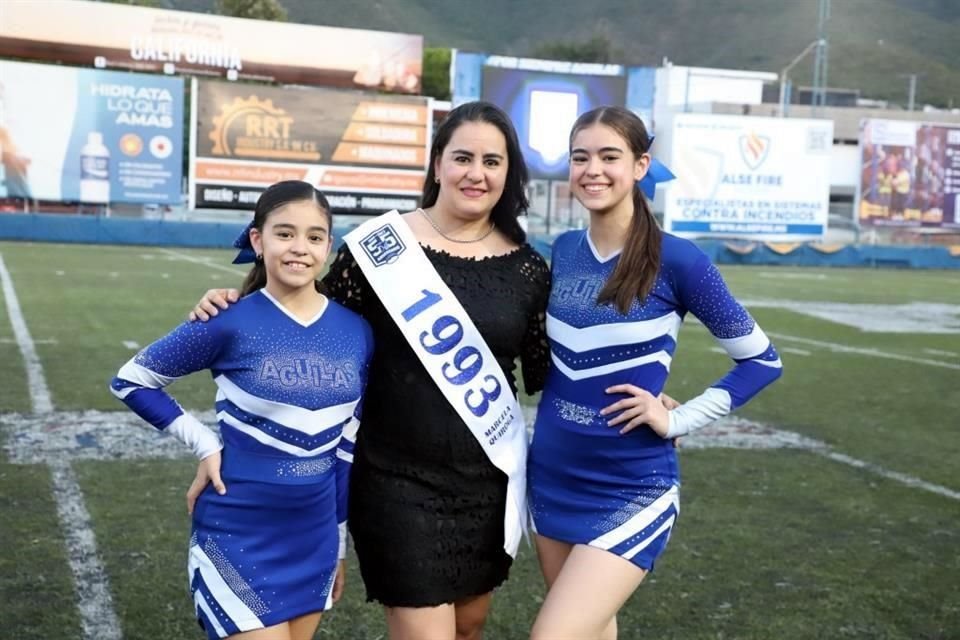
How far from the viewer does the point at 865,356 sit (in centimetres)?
1212

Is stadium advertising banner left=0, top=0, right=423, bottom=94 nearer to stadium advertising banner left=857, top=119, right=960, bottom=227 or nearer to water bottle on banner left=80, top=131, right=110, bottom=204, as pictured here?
water bottle on banner left=80, top=131, right=110, bottom=204

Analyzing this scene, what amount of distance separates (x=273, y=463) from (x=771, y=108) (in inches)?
2083

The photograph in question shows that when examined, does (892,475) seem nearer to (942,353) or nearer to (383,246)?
(383,246)

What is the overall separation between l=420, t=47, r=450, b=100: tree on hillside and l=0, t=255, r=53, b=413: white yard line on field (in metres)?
37.6

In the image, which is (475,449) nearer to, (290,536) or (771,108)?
(290,536)

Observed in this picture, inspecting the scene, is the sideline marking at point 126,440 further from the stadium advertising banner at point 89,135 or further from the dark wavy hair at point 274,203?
the stadium advertising banner at point 89,135

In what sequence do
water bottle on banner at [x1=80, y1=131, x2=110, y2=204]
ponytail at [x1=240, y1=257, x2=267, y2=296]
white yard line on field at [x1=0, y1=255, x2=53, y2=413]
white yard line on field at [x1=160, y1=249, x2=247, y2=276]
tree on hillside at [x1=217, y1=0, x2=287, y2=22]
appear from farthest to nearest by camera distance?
tree on hillside at [x1=217, y1=0, x2=287, y2=22] < water bottle on banner at [x1=80, y1=131, x2=110, y2=204] < white yard line on field at [x1=160, y1=249, x2=247, y2=276] < white yard line on field at [x1=0, y1=255, x2=53, y2=413] < ponytail at [x1=240, y1=257, x2=267, y2=296]

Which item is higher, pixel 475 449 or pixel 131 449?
pixel 475 449

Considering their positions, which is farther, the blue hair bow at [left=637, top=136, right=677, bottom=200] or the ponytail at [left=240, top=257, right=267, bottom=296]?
the blue hair bow at [left=637, top=136, right=677, bottom=200]

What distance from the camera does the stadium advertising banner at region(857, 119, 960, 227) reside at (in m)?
36.5

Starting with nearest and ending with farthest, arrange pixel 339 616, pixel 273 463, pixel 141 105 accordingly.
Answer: pixel 273 463 → pixel 339 616 → pixel 141 105

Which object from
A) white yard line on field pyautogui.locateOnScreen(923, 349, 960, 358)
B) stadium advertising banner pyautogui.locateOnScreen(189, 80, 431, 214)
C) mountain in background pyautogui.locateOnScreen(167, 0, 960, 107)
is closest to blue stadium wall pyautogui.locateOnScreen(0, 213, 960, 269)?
stadium advertising banner pyautogui.locateOnScreen(189, 80, 431, 214)

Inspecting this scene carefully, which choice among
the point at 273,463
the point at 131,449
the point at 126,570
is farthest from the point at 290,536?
the point at 131,449

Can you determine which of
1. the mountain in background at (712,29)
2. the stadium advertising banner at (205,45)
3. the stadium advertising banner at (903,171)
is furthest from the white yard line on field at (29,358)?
the mountain in background at (712,29)
